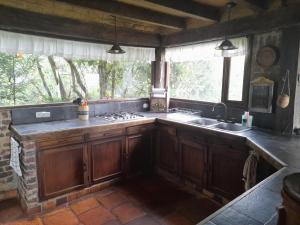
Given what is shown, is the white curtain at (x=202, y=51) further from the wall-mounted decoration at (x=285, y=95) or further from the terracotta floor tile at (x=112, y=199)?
the terracotta floor tile at (x=112, y=199)

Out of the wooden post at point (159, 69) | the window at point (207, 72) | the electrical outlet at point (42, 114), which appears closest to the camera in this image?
the electrical outlet at point (42, 114)

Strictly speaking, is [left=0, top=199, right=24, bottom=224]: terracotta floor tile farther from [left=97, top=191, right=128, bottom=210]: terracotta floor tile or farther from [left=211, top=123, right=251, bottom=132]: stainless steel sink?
[left=211, top=123, right=251, bottom=132]: stainless steel sink

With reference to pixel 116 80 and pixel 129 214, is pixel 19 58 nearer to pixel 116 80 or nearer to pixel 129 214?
pixel 116 80

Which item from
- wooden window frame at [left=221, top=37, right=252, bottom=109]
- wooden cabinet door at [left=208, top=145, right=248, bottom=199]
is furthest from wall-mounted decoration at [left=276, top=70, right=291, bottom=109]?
wooden cabinet door at [left=208, top=145, right=248, bottom=199]

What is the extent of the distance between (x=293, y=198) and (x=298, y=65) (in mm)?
2162

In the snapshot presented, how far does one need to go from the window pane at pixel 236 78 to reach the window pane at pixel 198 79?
0.20m

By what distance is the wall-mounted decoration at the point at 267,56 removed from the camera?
254 cm

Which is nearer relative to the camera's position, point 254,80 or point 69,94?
point 254,80

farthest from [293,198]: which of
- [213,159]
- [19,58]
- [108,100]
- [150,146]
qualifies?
[19,58]

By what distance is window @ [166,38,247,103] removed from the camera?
→ 302cm

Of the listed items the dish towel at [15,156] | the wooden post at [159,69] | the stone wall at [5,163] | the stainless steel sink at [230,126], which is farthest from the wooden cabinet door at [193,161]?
the stone wall at [5,163]

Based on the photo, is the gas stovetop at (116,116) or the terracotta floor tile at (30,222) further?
the gas stovetop at (116,116)

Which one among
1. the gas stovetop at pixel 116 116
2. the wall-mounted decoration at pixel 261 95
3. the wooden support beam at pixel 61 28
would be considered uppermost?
the wooden support beam at pixel 61 28

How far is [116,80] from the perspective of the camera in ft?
13.0
